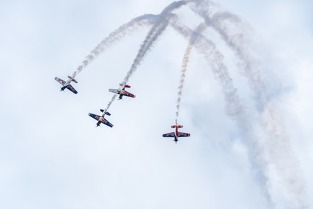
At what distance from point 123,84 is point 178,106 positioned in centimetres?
1894

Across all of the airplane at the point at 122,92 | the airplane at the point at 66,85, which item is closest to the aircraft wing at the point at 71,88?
the airplane at the point at 66,85

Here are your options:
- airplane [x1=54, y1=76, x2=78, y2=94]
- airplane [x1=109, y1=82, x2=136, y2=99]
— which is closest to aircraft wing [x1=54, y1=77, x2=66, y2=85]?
airplane [x1=54, y1=76, x2=78, y2=94]

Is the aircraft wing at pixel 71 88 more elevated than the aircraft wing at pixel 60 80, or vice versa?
the aircraft wing at pixel 60 80

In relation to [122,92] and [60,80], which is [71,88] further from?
[122,92]

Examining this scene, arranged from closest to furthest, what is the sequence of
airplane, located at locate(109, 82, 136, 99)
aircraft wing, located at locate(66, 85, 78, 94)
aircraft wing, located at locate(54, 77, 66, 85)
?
airplane, located at locate(109, 82, 136, 99)
aircraft wing, located at locate(54, 77, 66, 85)
aircraft wing, located at locate(66, 85, 78, 94)

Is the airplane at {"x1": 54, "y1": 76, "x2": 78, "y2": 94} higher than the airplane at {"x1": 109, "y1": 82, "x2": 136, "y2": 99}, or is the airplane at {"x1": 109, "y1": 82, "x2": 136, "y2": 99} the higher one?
the airplane at {"x1": 54, "y1": 76, "x2": 78, "y2": 94}

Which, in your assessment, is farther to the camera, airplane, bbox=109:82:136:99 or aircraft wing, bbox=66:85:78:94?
aircraft wing, bbox=66:85:78:94

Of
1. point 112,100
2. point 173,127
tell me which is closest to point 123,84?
point 112,100

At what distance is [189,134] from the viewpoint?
466 ft

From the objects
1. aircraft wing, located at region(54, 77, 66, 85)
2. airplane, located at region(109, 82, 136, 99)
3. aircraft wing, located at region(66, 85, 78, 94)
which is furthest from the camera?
aircraft wing, located at region(66, 85, 78, 94)

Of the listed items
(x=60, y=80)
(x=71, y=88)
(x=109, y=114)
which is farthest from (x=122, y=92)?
(x=60, y=80)

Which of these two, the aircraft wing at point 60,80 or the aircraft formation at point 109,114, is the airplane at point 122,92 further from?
the aircraft wing at point 60,80

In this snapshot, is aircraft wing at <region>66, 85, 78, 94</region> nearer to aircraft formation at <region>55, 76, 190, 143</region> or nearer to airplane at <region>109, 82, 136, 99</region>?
aircraft formation at <region>55, 76, 190, 143</region>

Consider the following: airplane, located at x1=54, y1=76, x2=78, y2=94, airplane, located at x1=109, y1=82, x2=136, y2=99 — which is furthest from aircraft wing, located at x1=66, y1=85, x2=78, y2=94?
airplane, located at x1=109, y1=82, x2=136, y2=99
